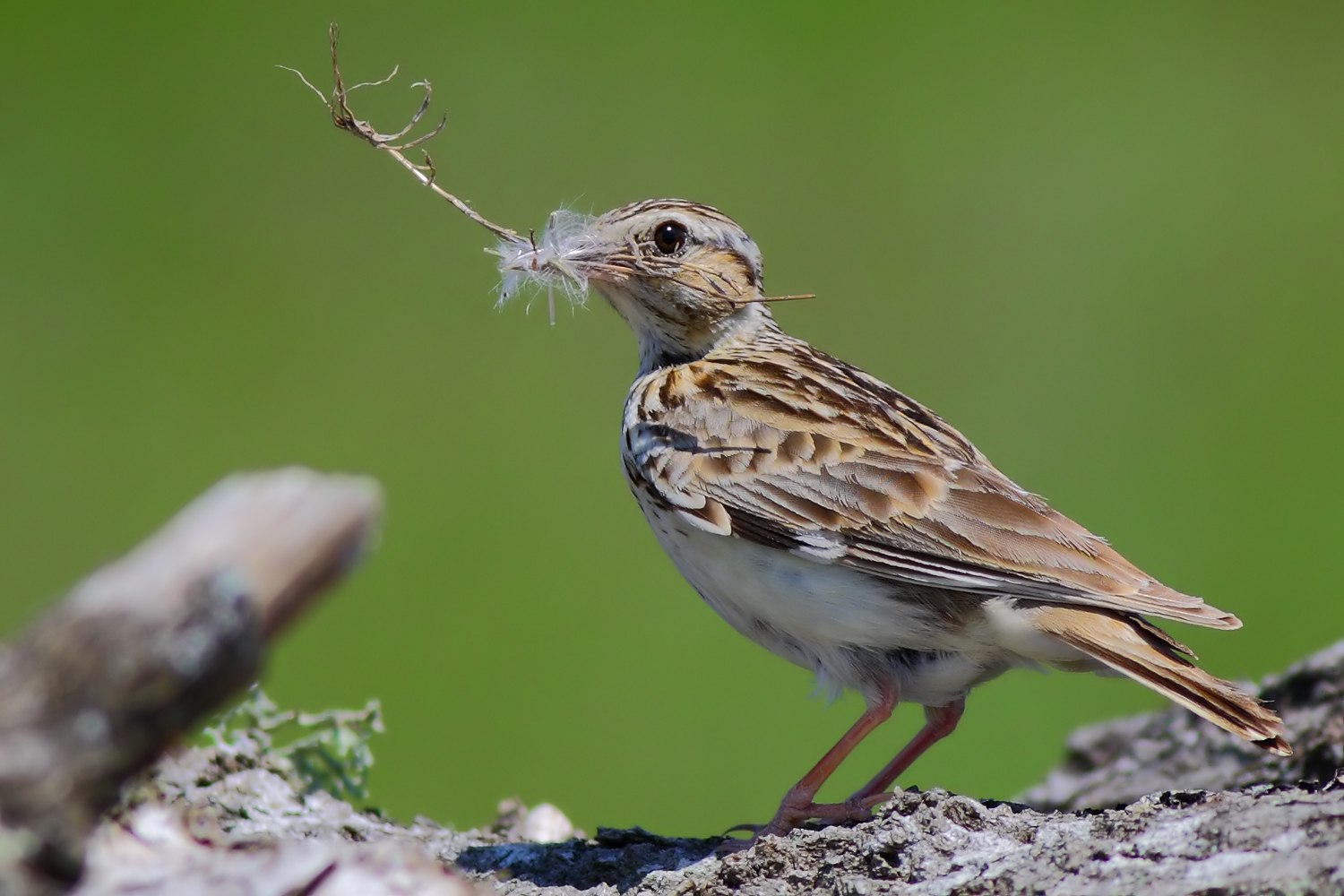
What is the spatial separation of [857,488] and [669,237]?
1.58 m

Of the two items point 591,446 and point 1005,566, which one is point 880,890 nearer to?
point 1005,566

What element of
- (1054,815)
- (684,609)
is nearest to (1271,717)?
(1054,815)

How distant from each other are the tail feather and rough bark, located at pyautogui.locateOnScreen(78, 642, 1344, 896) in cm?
19

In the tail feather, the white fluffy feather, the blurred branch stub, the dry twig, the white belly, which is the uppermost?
the white fluffy feather

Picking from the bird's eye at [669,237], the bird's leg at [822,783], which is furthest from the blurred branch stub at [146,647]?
the bird's eye at [669,237]

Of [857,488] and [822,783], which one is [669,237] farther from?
[822,783]

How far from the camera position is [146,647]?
85.7 inches

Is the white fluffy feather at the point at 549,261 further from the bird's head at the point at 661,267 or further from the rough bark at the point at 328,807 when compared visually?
the rough bark at the point at 328,807

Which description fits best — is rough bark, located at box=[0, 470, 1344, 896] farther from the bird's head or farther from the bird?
the bird's head

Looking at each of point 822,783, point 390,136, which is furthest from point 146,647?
point 390,136

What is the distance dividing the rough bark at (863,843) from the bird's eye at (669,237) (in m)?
2.29

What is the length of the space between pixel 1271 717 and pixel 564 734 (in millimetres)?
8236

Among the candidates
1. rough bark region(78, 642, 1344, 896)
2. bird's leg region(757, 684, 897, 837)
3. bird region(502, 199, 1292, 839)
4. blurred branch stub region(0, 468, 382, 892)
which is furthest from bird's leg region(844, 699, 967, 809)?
blurred branch stub region(0, 468, 382, 892)

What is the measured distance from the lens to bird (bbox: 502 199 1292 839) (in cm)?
470
